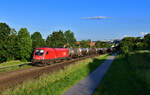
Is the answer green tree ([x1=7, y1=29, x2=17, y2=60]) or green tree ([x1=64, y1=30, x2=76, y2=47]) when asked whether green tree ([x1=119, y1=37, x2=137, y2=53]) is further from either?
green tree ([x1=64, y1=30, x2=76, y2=47])

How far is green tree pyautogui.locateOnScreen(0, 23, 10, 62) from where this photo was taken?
175 feet

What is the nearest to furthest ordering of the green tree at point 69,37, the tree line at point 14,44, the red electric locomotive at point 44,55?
1. the red electric locomotive at point 44,55
2. the tree line at point 14,44
3. the green tree at point 69,37

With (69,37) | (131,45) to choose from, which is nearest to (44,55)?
(131,45)

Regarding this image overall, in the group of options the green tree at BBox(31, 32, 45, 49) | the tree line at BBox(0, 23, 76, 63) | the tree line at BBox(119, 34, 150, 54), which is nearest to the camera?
the tree line at BBox(119, 34, 150, 54)

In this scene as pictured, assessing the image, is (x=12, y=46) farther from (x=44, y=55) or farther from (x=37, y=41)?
(x=44, y=55)

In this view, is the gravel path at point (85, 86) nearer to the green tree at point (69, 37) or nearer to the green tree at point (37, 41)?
the green tree at point (37, 41)

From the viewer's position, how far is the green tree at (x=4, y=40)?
53.3 m

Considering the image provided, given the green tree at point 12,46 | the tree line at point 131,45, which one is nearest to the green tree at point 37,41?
the green tree at point 12,46

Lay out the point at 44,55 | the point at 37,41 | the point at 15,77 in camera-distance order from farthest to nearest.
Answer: the point at 37,41, the point at 44,55, the point at 15,77

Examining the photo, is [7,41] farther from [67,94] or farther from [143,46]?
[67,94]

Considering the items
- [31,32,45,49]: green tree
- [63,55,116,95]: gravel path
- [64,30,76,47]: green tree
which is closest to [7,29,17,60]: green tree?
[31,32,45,49]: green tree

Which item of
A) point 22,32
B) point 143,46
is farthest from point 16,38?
point 143,46

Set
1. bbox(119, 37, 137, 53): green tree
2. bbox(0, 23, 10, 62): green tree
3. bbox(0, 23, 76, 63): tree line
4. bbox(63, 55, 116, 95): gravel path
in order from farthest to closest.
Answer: bbox(0, 23, 76, 63): tree line → bbox(0, 23, 10, 62): green tree → bbox(119, 37, 137, 53): green tree → bbox(63, 55, 116, 95): gravel path

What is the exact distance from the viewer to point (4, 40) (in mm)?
56406
